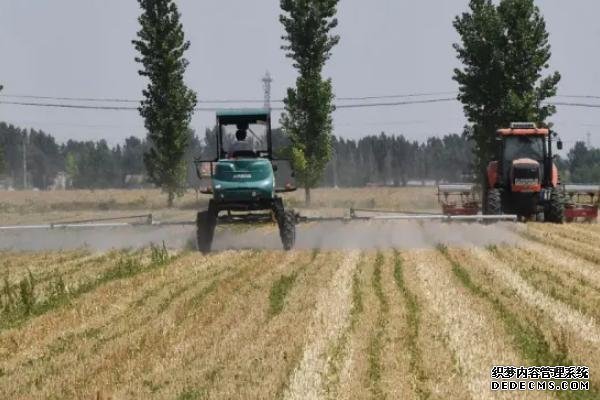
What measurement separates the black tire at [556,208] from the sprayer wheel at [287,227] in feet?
35.2

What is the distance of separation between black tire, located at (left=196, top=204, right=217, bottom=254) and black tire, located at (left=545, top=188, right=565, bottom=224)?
39.2 ft

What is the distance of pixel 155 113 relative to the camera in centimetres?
5266

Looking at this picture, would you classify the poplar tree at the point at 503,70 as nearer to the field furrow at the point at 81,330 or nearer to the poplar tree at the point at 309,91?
the poplar tree at the point at 309,91

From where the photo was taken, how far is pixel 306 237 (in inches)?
835

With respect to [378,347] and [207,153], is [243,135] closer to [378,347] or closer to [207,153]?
[378,347]

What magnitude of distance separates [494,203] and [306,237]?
277 inches

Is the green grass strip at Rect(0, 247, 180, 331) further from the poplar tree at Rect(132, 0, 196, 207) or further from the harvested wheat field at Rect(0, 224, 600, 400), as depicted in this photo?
the poplar tree at Rect(132, 0, 196, 207)

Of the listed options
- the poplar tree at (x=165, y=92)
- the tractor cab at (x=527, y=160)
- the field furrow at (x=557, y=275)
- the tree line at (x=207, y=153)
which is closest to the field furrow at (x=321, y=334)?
the field furrow at (x=557, y=275)

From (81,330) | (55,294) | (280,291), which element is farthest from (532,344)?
(55,294)

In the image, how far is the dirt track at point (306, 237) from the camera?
20.4m

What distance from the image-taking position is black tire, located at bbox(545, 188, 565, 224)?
26.6 m

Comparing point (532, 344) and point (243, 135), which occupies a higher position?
point (243, 135)

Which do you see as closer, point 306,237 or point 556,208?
point 306,237

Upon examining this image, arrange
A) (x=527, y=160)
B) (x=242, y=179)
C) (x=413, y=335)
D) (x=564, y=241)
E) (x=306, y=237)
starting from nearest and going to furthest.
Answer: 1. (x=413, y=335)
2. (x=242, y=179)
3. (x=564, y=241)
4. (x=306, y=237)
5. (x=527, y=160)
